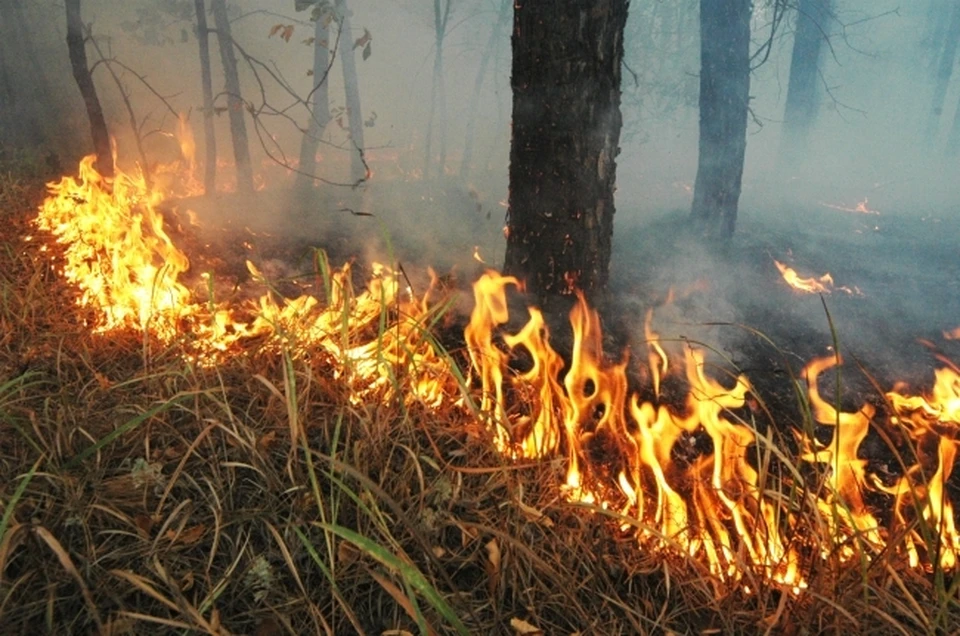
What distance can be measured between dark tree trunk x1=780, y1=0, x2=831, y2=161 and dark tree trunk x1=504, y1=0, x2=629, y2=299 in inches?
451

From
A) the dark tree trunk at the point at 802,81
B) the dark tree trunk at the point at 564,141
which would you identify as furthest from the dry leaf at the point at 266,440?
the dark tree trunk at the point at 802,81

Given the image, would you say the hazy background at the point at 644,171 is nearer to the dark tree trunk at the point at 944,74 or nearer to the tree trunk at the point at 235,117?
the tree trunk at the point at 235,117

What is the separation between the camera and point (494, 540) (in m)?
1.82

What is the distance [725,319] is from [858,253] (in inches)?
182

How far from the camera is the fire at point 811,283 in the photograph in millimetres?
5512

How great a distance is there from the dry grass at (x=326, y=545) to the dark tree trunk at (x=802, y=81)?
523 inches

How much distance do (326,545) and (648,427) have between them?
1.40 metres

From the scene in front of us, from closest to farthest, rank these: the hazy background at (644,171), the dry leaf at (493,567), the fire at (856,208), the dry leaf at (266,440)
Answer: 1. the dry leaf at (493,567)
2. the dry leaf at (266,440)
3. the hazy background at (644,171)
4. the fire at (856,208)

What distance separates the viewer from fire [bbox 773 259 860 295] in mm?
5512

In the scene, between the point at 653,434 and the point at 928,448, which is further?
the point at 928,448

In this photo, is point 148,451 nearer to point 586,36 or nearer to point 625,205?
point 586,36

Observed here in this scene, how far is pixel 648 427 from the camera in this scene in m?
2.46

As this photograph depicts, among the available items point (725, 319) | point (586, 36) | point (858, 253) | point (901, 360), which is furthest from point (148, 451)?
point (858, 253)

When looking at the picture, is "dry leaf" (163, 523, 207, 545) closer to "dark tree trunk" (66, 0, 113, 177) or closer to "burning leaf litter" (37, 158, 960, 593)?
"burning leaf litter" (37, 158, 960, 593)
